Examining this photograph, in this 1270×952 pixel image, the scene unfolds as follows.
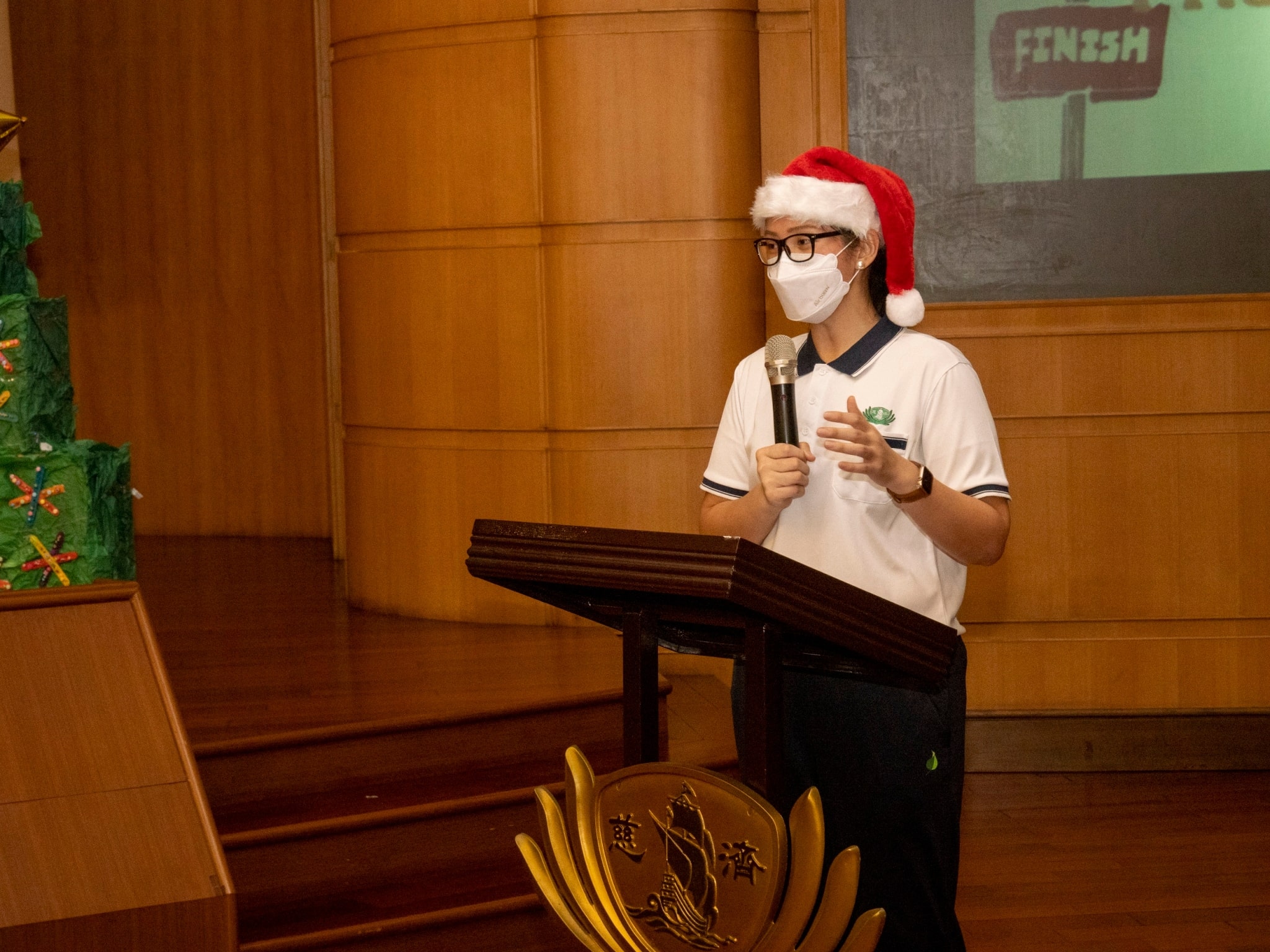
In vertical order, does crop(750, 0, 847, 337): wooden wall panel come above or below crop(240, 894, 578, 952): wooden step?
above

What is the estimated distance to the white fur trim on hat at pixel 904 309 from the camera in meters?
2.10

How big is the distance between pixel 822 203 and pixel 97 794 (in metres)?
1.64

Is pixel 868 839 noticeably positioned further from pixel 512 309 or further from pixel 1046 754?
pixel 512 309

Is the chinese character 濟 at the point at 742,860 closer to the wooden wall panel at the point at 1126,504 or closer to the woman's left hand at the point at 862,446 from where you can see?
the woman's left hand at the point at 862,446

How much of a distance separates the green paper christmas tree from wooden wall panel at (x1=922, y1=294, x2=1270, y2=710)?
7.70 ft

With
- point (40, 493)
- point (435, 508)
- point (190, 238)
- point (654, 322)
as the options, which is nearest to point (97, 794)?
point (40, 493)

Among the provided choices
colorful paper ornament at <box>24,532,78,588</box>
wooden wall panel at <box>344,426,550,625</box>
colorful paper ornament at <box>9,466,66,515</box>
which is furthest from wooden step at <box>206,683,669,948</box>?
wooden wall panel at <box>344,426,550,625</box>

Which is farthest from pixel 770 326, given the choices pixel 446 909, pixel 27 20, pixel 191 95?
pixel 27 20

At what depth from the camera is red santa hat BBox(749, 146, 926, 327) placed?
2.08 m

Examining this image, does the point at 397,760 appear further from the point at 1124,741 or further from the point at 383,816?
the point at 1124,741

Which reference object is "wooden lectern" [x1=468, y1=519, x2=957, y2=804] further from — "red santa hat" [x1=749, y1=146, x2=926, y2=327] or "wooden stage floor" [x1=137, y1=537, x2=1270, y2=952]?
"wooden stage floor" [x1=137, y1=537, x2=1270, y2=952]

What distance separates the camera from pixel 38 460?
3.13 metres

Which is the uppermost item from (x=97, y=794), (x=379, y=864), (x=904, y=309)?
(x=904, y=309)

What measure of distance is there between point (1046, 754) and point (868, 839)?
2464mm
